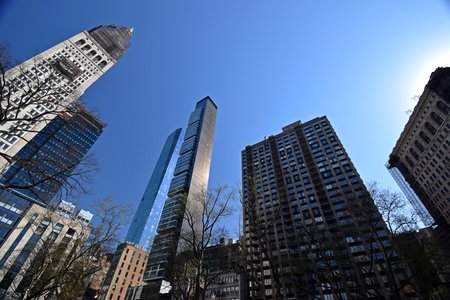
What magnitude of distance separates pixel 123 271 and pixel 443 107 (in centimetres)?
9862

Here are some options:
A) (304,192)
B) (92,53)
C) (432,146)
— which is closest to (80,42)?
(92,53)

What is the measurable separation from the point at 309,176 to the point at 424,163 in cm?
3263

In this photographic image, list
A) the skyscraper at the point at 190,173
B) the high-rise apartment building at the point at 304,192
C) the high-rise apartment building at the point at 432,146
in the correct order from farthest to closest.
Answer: the skyscraper at the point at 190,173
the high-rise apartment building at the point at 432,146
the high-rise apartment building at the point at 304,192

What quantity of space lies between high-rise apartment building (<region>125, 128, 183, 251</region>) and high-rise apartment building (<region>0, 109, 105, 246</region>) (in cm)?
4025

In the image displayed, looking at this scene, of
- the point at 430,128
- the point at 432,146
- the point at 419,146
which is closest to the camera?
the point at 432,146

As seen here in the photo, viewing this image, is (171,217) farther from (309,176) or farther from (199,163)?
(309,176)

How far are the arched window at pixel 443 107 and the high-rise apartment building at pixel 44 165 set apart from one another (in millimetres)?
73409

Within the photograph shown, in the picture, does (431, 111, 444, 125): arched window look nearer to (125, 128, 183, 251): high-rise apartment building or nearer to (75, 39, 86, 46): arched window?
(125, 128, 183, 251): high-rise apartment building

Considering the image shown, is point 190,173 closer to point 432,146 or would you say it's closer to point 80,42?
point 80,42

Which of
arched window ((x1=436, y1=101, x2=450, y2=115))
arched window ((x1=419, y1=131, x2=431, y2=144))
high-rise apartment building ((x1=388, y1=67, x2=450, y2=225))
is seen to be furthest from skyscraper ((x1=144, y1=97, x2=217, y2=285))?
arched window ((x1=419, y1=131, x2=431, y2=144))

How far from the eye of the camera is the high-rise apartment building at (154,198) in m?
109

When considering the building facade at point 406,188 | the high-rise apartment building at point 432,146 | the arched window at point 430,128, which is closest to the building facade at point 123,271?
the high-rise apartment building at point 432,146

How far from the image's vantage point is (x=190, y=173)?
70312 millimetres

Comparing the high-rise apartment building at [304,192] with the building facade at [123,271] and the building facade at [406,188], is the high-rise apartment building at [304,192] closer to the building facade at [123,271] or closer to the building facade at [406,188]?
the building facade at [406,188]
